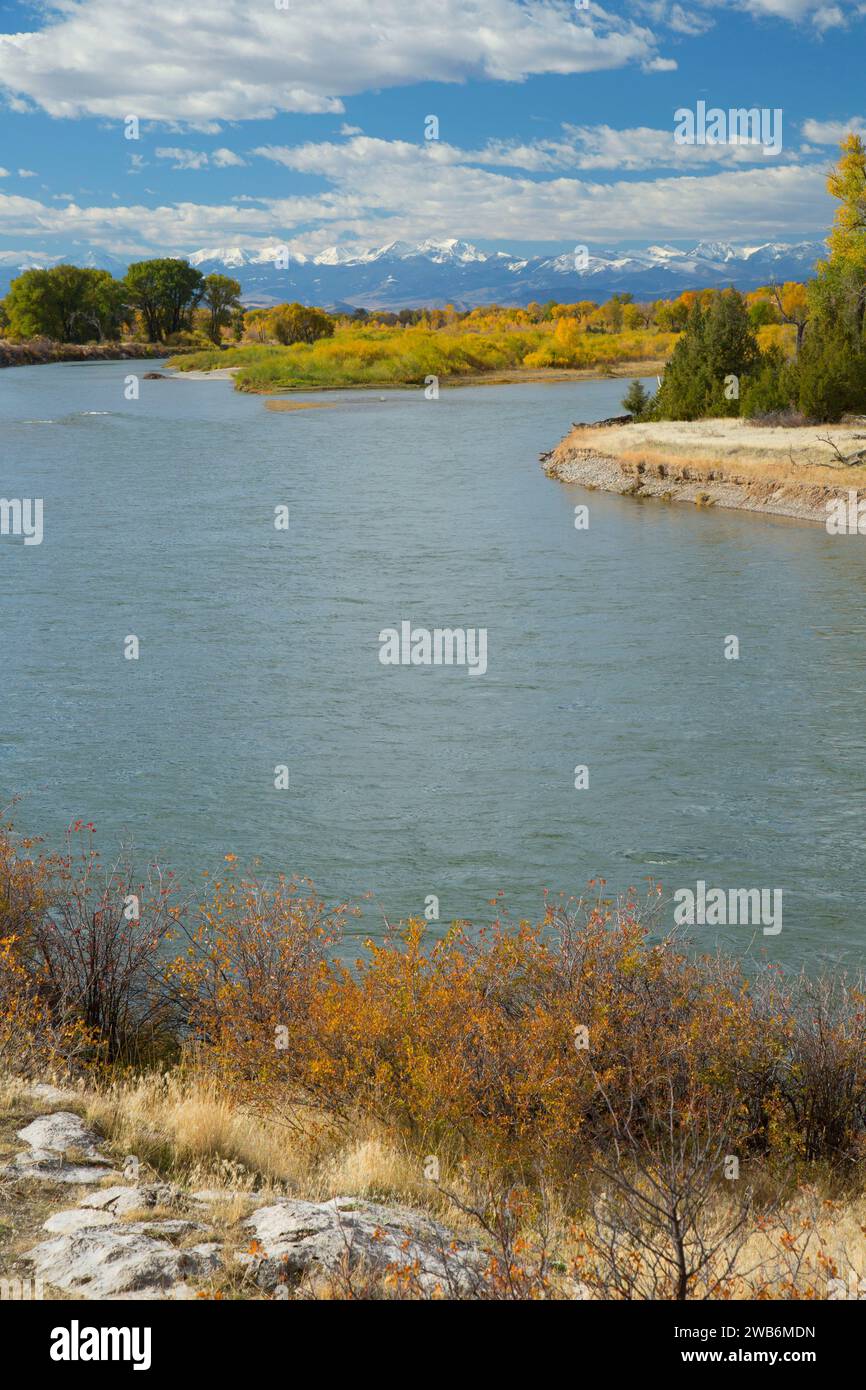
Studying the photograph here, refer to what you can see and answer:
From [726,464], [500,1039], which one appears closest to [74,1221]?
[500,1039]

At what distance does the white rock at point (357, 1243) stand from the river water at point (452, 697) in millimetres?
5655

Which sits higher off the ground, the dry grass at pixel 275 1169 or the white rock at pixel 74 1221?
the white rock at pixel 74 1221

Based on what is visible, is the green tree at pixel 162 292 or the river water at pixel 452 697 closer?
the river water at pixel 452 697

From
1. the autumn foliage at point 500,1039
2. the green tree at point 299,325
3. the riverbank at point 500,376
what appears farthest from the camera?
the green tree at point 299,325

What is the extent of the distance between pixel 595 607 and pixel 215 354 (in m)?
96.8

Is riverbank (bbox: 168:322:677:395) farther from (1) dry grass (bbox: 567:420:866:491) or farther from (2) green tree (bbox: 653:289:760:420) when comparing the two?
(1) dry grass (bbox: 567:420:866:491)

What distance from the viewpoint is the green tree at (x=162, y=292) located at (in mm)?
151625

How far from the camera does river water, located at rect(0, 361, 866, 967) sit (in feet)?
43.8

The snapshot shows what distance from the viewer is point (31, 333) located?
140 m

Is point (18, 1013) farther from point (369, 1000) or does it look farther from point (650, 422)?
point (650, 422)

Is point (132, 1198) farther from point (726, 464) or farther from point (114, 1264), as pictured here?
point (726, 464)

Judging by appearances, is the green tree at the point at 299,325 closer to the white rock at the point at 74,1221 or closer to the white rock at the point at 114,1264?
the white rock at the point at 74,1221

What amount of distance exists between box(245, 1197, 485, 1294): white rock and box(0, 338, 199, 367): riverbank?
127883mm

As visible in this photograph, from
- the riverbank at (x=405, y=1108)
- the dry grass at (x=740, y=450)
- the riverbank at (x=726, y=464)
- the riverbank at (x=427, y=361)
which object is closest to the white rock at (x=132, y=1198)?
the riverbank at (x=405, y=1108)
